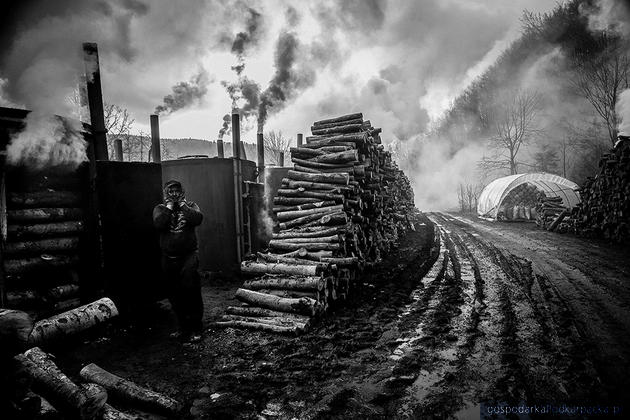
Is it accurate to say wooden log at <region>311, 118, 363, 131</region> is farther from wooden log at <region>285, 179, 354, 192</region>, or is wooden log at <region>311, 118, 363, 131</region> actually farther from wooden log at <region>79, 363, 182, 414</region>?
wooden log at <region>79, 363, 182, 414</region>

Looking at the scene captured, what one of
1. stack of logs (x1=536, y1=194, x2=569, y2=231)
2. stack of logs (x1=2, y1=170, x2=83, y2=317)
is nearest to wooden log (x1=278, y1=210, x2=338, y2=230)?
stack of logs (x1=2, y1=170, x2=83, y2=317)

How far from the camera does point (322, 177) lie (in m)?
8.23

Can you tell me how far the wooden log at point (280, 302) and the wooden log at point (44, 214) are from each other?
116 inches

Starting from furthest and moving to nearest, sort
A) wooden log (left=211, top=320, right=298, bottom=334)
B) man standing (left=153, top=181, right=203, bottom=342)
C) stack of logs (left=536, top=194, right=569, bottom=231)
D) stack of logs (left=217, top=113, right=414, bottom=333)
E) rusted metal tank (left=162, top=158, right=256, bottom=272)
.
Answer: stack of logs (left=536, top=194, right=569, bottom=231) < rusted metal tank (left=162, top=158, right=256, bottom=272) < stack of logs (left=217, top=113, right=414, bottom=333) < man standing (left=153, top=181, right=203, bottom=342) < wooden log (left=211, top=320, right=298, bottom=334)

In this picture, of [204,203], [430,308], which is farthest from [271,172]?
[430,308]

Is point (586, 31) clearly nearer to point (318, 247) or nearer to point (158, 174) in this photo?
point (318, 247)

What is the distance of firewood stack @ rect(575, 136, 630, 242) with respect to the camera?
11.4 meters

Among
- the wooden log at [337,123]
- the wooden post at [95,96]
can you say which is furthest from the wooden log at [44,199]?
the wooden log at [337,123]

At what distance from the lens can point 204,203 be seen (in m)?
9.22

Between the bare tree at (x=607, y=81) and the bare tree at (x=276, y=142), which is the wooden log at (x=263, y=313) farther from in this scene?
the bare tree at (x=276, y=142)

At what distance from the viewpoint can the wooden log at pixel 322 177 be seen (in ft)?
26.3

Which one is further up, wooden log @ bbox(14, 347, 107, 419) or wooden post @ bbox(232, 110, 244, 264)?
wooden post @ bbox(232, 110, 244, 264)

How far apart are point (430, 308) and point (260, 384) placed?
11.7 feet

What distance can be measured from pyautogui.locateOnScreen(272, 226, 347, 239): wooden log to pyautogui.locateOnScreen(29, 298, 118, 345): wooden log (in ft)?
12.4
